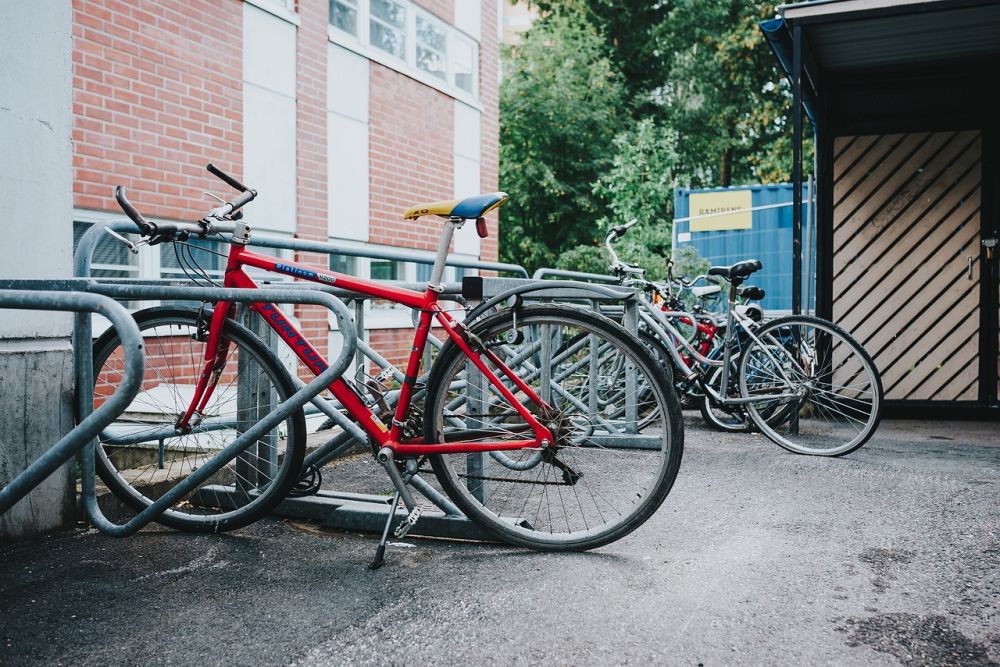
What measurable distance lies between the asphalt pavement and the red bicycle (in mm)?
202

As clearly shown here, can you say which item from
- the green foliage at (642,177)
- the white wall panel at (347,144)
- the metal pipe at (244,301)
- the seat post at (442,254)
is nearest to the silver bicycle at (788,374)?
the seat post at (442,254)

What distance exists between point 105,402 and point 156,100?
5.73 metres

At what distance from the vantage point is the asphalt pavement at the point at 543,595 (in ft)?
7.36

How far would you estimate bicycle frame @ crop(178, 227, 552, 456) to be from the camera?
10.0 ft

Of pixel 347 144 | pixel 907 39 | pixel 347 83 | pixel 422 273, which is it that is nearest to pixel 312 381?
pixel 907 39

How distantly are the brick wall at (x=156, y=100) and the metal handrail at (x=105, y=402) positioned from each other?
467cm

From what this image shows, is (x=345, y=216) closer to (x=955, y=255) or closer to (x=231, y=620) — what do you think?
(x=955, y=255)

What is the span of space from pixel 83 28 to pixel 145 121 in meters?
0.80

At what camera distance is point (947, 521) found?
3510 millimetres

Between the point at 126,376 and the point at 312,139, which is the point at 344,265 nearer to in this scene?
the point at 312,139

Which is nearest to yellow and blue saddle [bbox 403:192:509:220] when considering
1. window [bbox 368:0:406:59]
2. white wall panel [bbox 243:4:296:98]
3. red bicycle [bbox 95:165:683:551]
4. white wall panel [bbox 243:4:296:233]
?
red bicycle [bbox 95:165:683:551]

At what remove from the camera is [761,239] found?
12836mm

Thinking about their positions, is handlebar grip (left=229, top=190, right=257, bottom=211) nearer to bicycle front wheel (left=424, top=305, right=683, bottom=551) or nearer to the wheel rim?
the wheel rim

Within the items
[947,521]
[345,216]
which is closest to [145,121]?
[345,216]
